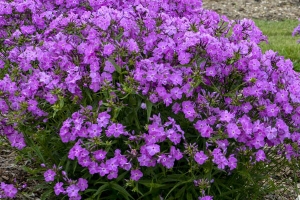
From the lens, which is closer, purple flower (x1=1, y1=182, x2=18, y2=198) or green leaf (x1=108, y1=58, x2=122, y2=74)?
green leaf (x1=108, y1=58, x2=122, y2=74)

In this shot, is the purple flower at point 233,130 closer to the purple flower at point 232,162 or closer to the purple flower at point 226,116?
the purple flower at point 226,116

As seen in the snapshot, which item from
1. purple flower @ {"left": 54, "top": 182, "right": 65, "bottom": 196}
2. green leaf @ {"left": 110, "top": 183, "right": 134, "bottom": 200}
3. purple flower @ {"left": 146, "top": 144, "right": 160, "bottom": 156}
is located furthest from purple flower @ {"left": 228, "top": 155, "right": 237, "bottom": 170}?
purple flower @ {"left": 54, "top": 182, "right": 65, "bottom": 196}

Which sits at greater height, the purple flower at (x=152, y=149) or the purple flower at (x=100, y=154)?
the purple flower at (x=152, y=149)

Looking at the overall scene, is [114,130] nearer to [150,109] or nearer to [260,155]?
[150,109]

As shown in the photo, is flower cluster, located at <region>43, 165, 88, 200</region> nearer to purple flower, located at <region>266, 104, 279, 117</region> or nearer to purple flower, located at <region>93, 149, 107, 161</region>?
purple flower, located at <region>93, 149, 107, 161</region>

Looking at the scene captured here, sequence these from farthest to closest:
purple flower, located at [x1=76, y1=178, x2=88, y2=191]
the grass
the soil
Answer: the soil → the grass → purple flower, located at [x1=76, y1=178, x2=88, y2=191]

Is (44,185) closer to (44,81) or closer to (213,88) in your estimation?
(44,81)

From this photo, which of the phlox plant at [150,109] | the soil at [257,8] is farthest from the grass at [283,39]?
the phlox plant at [150,109]
